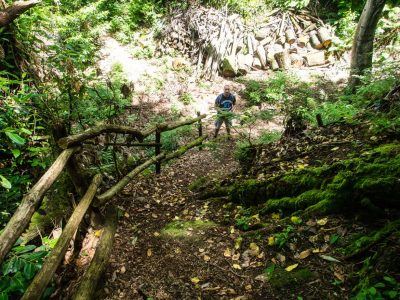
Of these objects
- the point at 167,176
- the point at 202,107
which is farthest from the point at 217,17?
the point at 167,176

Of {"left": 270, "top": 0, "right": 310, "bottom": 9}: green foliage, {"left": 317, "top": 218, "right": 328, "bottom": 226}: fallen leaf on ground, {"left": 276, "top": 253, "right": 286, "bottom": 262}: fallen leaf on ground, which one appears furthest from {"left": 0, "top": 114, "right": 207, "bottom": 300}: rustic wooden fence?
{"left": 270, "top": 0, "right": 310, "bottom": 9}: green foliage

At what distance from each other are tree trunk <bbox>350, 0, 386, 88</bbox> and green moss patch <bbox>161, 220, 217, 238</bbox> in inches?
288

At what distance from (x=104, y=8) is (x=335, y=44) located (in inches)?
493

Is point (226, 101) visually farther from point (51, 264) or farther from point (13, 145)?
point (51, 264)

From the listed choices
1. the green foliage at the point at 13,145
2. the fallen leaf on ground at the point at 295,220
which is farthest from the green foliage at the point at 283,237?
the green foliage at the point at 13,145

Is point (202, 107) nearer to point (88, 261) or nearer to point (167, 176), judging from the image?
point (167, 176)

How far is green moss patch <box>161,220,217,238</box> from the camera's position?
3.83 meters

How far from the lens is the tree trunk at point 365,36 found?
867cm

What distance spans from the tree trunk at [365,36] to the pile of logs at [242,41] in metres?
4.52

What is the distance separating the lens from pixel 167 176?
247 inches

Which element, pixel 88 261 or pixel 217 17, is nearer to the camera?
pixel 88 261

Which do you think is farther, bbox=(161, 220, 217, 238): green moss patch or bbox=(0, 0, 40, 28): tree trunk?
bbox=(161, 220, 217, 238): green moss patch

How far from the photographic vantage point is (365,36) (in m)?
9.23

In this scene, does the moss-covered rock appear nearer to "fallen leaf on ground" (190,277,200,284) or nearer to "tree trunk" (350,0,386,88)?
"fallen leaf on ground" (190,277,200,284)
